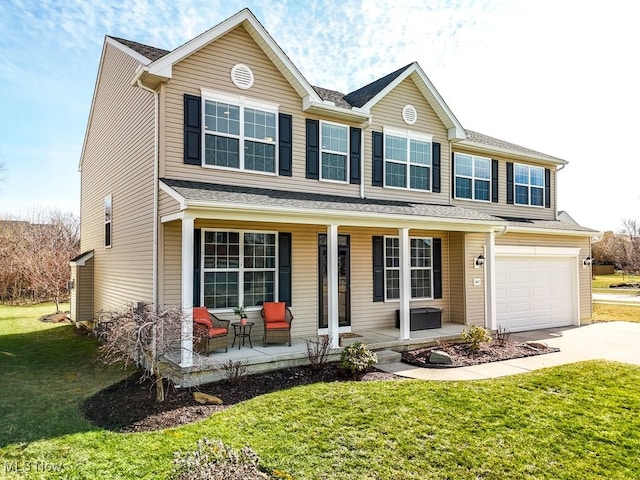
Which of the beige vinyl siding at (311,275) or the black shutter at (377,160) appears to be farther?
the black shutter at (377,160)

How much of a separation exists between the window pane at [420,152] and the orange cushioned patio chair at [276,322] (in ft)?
19.2

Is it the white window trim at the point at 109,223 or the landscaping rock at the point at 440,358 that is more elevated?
the white window trim at the point at 109,223

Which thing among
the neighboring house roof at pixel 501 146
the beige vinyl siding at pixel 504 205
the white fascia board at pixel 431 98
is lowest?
the beige vinyl siding at pixel 504 205

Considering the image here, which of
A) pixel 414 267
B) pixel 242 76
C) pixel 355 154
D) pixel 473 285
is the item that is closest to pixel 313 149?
pixel 355 154

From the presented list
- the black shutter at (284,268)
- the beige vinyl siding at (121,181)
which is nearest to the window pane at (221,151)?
the beige vinyl siding at (121,181)

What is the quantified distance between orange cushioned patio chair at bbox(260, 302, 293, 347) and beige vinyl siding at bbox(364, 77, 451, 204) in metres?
4.01

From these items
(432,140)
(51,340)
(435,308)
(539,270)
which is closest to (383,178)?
(432,140)

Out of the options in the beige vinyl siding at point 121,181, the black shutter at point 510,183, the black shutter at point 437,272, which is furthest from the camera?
the black shutter at point 510,183

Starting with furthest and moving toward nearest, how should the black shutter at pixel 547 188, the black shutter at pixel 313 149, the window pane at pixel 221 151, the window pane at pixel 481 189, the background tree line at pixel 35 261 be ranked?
1. the background tree line at pixel 35 261
2. the black shutter at pixel 547 188
3. the window pane at pixel 481 189
4. the black shutter at pixel 313 149
5. the window pane at pixel 221 151

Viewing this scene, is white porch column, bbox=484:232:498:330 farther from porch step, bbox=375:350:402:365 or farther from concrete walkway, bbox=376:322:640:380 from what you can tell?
porch step, bbox=375:350:402:365

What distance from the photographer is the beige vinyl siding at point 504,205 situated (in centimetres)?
1361

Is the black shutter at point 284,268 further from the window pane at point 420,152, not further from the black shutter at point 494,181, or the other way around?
the black shutter at point 494,181

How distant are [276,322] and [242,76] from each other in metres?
5.58

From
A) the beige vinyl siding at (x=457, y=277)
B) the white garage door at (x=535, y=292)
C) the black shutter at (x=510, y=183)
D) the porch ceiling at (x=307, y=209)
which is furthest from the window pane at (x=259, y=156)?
the black shutter at (x=510, y=183)
